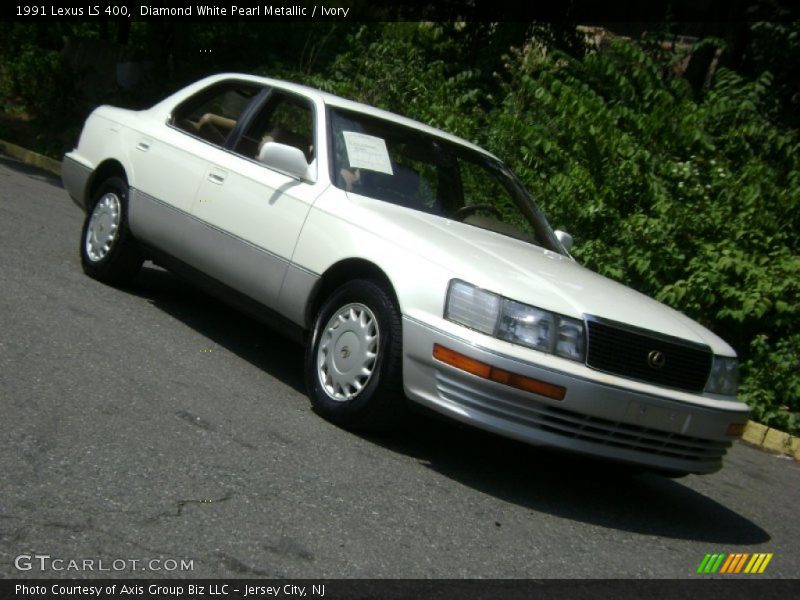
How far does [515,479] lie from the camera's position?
5.80 m

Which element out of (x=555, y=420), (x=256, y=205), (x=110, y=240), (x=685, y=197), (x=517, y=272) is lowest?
(x=110, y=240)

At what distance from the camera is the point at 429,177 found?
22.6ft

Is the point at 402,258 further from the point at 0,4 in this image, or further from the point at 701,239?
the point at 0,4

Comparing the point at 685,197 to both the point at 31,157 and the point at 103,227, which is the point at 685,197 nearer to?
the point at 103,227

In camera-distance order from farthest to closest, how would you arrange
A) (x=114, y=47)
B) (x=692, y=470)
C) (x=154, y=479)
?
(x=114, y=47)
(x=692, y=470)
(x=154, y=479)

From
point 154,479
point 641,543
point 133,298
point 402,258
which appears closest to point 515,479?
point 641,543

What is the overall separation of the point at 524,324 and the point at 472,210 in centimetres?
175

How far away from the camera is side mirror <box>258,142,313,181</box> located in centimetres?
651

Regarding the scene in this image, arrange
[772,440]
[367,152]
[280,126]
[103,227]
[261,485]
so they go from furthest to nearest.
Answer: [772,440], [103,227], [280,126], [367,152], [261,485]

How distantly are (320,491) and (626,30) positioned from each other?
18.3 m

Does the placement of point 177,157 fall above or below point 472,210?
below

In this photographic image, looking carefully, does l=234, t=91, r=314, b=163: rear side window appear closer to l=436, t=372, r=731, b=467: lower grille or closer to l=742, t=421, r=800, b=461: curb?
l=436, t=372, r=731, b=467: lower grille

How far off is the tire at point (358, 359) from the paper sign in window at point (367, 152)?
94 centimetres

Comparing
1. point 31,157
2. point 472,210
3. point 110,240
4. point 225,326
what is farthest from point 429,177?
point 31,157
